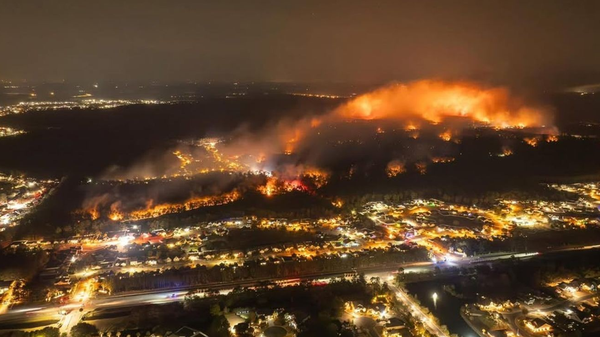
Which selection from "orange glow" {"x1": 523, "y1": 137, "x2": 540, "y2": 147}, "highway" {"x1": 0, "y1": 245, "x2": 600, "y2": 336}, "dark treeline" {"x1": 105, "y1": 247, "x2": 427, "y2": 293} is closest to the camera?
"highway" {"x1": 0, "y1": 245, "x2": 600, "y2": 336}

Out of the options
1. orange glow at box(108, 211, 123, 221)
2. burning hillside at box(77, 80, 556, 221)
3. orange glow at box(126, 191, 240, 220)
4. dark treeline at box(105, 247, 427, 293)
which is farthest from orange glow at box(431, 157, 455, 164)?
orange glow at box(108, 211, 123, 221)

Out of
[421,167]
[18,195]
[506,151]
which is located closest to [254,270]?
[421,167]

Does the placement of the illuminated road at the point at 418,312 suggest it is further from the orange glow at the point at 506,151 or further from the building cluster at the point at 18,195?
the orange glow at the point at 506,151

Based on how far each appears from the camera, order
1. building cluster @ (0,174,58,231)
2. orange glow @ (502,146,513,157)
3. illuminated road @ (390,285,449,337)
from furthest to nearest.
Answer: orange glow @ (502,146,513,157) → building cluster @ (0,174,58,231) → illuminated road @ (390,285,449,337)

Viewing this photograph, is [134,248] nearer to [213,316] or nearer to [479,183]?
[213,316]

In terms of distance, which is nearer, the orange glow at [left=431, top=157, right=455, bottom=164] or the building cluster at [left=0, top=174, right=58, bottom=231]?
the building cluster at [left=0, top=174, right=58, bottom=231]

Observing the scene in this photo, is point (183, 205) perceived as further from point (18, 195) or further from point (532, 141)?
point (532, 141)

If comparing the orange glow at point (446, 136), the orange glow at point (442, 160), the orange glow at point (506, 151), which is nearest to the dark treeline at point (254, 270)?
the orange glow at point (442, 160)

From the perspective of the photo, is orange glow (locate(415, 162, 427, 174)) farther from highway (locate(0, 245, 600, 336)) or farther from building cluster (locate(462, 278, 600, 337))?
building cluster (locate(462, 278, 600, 337))
